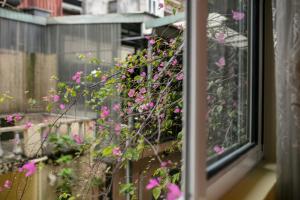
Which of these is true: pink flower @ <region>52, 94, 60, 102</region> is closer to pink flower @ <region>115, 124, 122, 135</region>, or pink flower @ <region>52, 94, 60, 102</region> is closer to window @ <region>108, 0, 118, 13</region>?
pink flower @ <region>115, 124, 122, 135</region>

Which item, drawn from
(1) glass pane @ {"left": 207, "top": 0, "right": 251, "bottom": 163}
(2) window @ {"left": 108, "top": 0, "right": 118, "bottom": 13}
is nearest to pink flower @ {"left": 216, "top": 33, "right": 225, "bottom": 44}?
(1) glass pane @ {"left": 207, "top": 0, "right": 251, "bottom": 163}

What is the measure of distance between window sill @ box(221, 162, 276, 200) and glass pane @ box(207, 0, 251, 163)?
114 millimetres

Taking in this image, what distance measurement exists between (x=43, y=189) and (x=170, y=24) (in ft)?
5.99

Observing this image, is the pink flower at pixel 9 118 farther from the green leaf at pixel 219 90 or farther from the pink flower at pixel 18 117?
the green leaf at pixel 219 90

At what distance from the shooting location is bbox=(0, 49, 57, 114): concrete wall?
2.81 m

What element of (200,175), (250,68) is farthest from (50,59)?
(200,175)

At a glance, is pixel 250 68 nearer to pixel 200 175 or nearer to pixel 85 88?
pixel 200 175

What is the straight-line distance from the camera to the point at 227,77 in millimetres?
1185

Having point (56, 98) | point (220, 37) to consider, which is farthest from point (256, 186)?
point (56, 98)

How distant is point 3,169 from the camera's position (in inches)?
105

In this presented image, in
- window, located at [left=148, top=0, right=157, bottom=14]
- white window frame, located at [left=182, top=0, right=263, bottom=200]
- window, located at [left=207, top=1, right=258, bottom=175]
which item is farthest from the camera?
window, located at [left=148, top=0, right=157, bottom=14]

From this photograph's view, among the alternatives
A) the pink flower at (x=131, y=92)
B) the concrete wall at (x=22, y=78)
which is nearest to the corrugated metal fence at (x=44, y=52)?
the concrete wall at (x=22, y=78)

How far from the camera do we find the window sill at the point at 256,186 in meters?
1.03

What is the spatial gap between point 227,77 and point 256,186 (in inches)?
14.9
